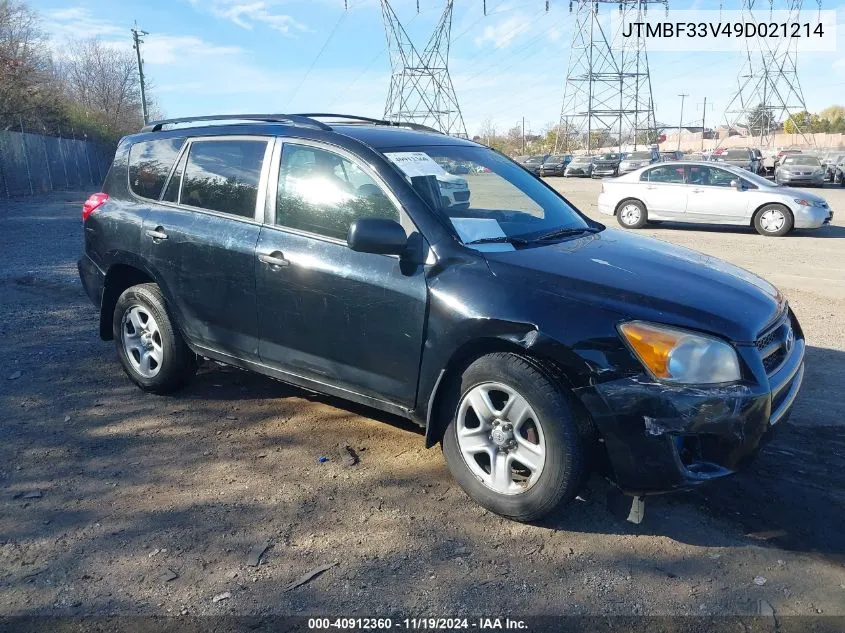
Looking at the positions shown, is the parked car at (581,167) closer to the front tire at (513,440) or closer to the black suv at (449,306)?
the black suv at (449,306)

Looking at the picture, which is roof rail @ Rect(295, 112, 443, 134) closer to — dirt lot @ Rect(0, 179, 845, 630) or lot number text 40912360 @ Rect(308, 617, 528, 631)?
dirt lot @ Rect(0, 179, 845, 630)

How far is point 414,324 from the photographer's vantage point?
3.48m

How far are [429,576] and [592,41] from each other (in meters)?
61.1

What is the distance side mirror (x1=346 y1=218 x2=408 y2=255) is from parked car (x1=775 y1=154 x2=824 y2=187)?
30.6 m

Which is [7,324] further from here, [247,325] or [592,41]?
[592,41]

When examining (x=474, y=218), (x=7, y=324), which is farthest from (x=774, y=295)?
(x=7, y=324)

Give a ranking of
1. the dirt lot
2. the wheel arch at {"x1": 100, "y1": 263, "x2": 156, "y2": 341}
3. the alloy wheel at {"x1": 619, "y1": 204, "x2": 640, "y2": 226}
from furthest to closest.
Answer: the alloy wheel at {"x1": 619, "y1": 204, "x2": 640, "y2": 226}
the wheel arch at {"x1": 100, "y1": 263, "x2": 156, "y2": 341}
the dirt lot

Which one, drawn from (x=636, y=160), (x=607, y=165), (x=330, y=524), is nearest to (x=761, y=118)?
(x=607, y=165)

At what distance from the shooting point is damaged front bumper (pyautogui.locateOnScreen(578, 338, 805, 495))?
2932 mm

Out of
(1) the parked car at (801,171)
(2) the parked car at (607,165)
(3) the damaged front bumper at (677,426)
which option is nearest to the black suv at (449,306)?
(3) the damaged front bumper at (677,426)

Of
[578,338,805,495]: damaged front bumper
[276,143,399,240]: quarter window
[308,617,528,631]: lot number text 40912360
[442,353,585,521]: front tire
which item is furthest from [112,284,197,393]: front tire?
[578,338,805,495]: damaged front bumper

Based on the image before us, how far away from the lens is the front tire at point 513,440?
10.1 ft

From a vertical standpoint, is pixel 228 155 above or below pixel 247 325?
above

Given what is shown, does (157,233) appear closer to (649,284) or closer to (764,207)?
(649,284)
